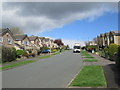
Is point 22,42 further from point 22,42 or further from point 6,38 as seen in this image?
point 6,38

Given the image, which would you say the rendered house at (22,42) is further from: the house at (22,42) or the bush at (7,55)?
the bush at (7,55)

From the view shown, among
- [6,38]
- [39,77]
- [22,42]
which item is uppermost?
[6,38]

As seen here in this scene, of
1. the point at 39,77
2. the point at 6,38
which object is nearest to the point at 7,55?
the point at 6,38

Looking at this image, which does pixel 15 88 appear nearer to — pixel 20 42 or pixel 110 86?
pixel 110 86

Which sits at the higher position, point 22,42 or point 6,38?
point 6,38

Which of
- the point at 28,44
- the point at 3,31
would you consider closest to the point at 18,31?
the point at 28,44

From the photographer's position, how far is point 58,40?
115562 mm

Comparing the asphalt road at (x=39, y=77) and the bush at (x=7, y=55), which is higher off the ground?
the bush at (x=7, y=55)

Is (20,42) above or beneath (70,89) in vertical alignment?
above

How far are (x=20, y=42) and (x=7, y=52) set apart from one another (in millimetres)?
25808

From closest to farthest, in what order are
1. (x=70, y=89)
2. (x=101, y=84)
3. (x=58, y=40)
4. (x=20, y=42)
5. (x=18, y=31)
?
(x=70, y=89) < (x=101, y=84) < (x=20, y=42) < (x=18, y=31) < (x=58, y=40)

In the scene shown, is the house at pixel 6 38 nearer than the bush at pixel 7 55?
No

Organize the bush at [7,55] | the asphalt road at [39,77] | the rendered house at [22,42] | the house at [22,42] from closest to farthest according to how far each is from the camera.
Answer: the asphalt road at [39,77], the bush at [7,55], the house at [22,42], the rendered house at [22,42]

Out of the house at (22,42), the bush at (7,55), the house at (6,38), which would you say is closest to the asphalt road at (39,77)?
the bush at (7,55)
